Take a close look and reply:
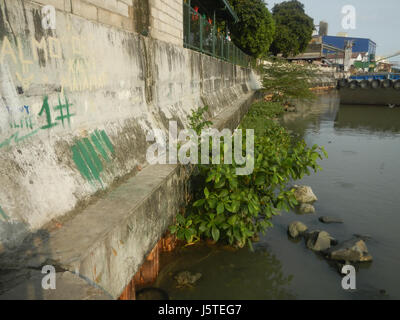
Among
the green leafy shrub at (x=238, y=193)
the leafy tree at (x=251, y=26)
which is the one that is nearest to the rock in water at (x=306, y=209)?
the green leafy shrub at (x=238, y=193)

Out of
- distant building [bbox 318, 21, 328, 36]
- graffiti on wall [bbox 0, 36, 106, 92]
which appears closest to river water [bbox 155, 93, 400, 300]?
graffiti on wall [bbox 0, 36, 106, 92]

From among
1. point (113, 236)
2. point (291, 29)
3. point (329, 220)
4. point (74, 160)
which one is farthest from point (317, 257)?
point (291, 29)

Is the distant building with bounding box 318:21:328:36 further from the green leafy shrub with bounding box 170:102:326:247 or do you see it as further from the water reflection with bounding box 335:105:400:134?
the green leafy shrub with bounding box 170:102:326:247

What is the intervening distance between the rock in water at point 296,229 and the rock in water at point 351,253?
0.55 m

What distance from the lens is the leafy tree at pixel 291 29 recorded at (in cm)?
3659

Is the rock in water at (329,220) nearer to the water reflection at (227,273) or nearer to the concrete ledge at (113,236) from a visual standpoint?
the water reflection at (227,273)

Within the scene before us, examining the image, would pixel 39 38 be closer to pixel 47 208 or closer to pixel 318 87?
pixel 47 208

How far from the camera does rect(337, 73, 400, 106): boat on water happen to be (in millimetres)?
21078

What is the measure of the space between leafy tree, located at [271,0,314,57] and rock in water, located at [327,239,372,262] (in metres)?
36.6

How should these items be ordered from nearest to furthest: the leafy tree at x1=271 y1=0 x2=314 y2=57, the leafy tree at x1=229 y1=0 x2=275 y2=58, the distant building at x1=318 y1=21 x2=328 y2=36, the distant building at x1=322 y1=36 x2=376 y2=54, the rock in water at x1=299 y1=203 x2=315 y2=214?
the rock in water at x1=299 y1=203 x2=315 y2=214
the leafy tree at x1=229 y1=0 x2=275 y2=58
the leafy tree at x1=271 y1=0 x2=314 y2=57
the distant building at x1=322 y1=36 x2=376 y2=54
the distant building at x1=318 y1=21 x2=328 y2=36

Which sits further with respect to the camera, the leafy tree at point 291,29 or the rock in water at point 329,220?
the leafy tree at point 291,29

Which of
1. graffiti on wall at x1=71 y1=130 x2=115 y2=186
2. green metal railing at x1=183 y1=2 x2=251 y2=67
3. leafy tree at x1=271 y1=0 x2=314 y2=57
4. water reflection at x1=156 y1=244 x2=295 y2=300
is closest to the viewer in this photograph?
graffiti on wall at x1=71 y1=130 x2=115 y2=186

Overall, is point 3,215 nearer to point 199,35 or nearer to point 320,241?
point 320,241

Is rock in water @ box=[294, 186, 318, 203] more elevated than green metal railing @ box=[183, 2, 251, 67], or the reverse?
green metal railing @ box=[183, 2, 251, 67]
